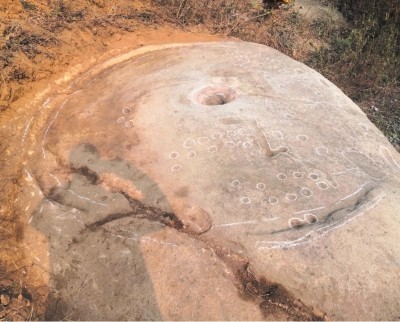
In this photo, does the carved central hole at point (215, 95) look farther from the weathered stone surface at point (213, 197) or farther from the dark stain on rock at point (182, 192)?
the dark stain on rock at point (182, 192)

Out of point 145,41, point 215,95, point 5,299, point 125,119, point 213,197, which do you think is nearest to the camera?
point 5,299

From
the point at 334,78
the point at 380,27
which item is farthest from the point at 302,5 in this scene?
the point at 334,78

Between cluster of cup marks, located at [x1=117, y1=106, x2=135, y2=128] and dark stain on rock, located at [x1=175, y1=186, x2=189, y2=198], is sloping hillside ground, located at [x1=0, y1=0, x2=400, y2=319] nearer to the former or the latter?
cluster of cup marks, located at [x1=117, y1=106, x2=135, y2=128]

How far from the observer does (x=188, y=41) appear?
4344 millimetres

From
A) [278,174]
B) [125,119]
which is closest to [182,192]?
[278,174]

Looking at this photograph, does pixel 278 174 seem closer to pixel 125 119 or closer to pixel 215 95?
pixel 215 95

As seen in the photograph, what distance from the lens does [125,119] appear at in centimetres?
296

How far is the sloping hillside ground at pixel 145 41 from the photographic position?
2445mm

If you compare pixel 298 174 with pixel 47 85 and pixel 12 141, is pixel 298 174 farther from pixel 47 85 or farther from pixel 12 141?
pixel 47 85

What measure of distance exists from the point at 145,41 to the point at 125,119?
1620mm

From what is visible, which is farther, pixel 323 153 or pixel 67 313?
pixel 323 153

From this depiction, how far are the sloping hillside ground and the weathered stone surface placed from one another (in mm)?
246

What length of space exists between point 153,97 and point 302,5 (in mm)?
5495

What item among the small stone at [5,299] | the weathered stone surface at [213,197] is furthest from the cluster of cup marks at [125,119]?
the small stone at [5,299]
